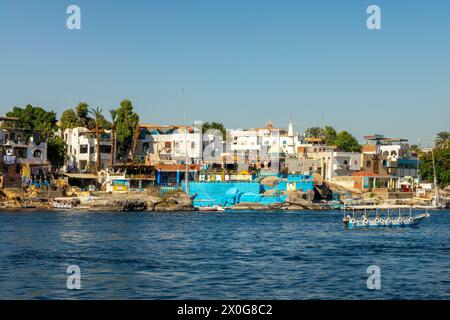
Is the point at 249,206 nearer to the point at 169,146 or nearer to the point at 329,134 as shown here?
the point at 169,146

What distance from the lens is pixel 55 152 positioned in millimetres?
105312

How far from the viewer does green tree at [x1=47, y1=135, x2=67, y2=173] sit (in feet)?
343

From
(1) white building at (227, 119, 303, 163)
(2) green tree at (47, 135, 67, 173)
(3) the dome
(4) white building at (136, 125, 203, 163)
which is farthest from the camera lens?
(1) white building at (227, 119, 303, 163)

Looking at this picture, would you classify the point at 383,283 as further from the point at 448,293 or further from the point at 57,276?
the point at 57,276

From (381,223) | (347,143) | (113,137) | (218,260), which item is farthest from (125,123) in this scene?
(218,260)

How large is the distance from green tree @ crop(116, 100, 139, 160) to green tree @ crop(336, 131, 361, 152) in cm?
4527

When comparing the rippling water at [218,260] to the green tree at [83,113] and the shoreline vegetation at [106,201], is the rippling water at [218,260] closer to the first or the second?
the shoreline vegetation at [106,201]

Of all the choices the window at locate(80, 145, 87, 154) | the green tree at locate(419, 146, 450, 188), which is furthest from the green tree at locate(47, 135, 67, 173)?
the green tree at locate(419, 146, 450, 188)

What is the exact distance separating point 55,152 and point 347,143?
6372cm

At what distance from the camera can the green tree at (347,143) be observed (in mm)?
142500

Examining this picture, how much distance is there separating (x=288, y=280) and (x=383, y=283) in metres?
4.29

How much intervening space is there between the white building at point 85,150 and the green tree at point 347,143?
164 feet

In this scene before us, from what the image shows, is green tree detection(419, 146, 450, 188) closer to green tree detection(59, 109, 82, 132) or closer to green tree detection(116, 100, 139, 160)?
green tree detection(116, 100, 139, 160)

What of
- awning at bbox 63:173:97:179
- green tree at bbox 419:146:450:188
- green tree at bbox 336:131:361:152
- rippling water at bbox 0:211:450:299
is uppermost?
green tree at bbox 336:131:361:152
